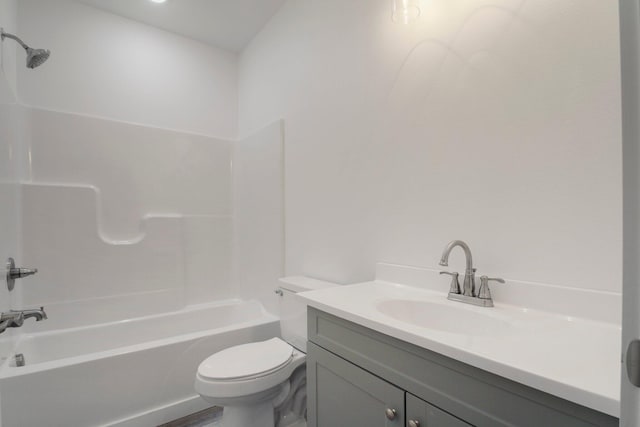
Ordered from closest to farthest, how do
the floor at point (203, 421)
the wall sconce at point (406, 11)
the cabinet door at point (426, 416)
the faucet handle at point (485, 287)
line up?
the cabinet door at point (426, 416) → the faucet handle at point (485, 287) → the wall sconce at point (406, 11) → the floor at point (203, 421)

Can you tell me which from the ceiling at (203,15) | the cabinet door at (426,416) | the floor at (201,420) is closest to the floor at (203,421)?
the floor at (201,420)

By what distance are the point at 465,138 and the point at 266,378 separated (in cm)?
138

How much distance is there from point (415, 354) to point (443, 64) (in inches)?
43.1

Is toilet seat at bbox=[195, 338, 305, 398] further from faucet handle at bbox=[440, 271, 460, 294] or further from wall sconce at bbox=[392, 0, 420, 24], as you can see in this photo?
wall sconce at bbox=[392, 0, 420, 24]

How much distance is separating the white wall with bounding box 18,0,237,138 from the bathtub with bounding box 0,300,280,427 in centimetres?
167

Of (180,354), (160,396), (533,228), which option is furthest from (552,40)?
(160,396)

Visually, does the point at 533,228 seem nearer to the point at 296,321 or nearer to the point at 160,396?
the point at 296,321

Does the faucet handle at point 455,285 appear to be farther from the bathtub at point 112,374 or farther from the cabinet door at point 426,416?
the bathtub at point 112,374

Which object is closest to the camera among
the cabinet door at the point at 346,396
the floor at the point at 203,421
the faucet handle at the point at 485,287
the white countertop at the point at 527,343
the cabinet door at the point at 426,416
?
the white countertop at the point at 527,343

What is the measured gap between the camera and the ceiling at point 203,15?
2268 mm

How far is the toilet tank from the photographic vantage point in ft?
5.74

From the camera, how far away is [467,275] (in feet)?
3.51

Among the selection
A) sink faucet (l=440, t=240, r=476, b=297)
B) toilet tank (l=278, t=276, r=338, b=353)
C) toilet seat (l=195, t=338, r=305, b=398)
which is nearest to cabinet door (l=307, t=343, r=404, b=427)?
toilet seat (l=195, t=338, r=305, b=398)

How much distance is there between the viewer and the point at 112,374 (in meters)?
1.70
